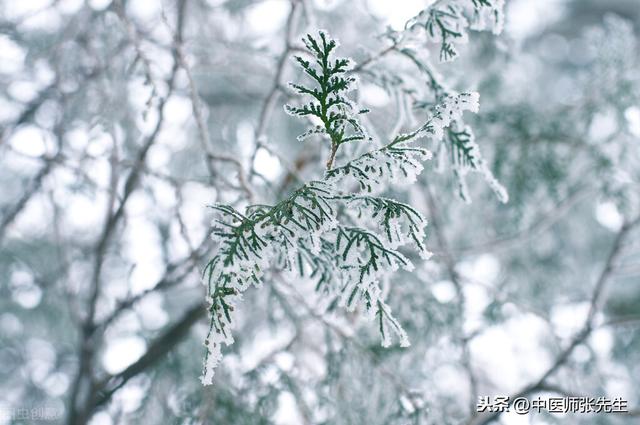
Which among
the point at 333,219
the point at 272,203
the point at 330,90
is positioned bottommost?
the point at 333,219

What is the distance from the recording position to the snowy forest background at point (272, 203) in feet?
7.78

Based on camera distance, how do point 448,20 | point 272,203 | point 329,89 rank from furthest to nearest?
point 272,203 < point 448,20 < point 329,89

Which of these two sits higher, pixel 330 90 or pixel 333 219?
pixel 330 90

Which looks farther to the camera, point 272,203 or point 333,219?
point 272,203

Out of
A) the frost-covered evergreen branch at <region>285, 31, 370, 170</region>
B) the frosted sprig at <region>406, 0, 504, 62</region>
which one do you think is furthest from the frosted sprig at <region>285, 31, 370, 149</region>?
the frosted sprig at <region>406, 0, 504, 62</region>

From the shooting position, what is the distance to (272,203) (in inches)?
89.4

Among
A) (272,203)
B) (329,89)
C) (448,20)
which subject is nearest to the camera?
(329,89)

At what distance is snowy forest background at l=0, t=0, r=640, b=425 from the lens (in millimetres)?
2371

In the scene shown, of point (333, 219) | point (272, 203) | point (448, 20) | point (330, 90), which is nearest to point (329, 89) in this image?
point (330, 90)

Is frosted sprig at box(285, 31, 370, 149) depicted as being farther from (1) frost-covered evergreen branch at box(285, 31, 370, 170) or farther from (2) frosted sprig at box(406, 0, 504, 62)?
(2) frosted sprig at box(406, 0, 504, 62)

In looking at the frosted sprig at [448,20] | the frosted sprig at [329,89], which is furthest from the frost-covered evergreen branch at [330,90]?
the frosted sprig at [448,20]

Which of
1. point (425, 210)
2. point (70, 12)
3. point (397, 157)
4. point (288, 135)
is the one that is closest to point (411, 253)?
point (425, 210)

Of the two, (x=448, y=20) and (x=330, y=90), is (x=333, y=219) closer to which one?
(x=330, y=90)

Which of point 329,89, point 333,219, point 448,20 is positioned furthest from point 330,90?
point 448,20
